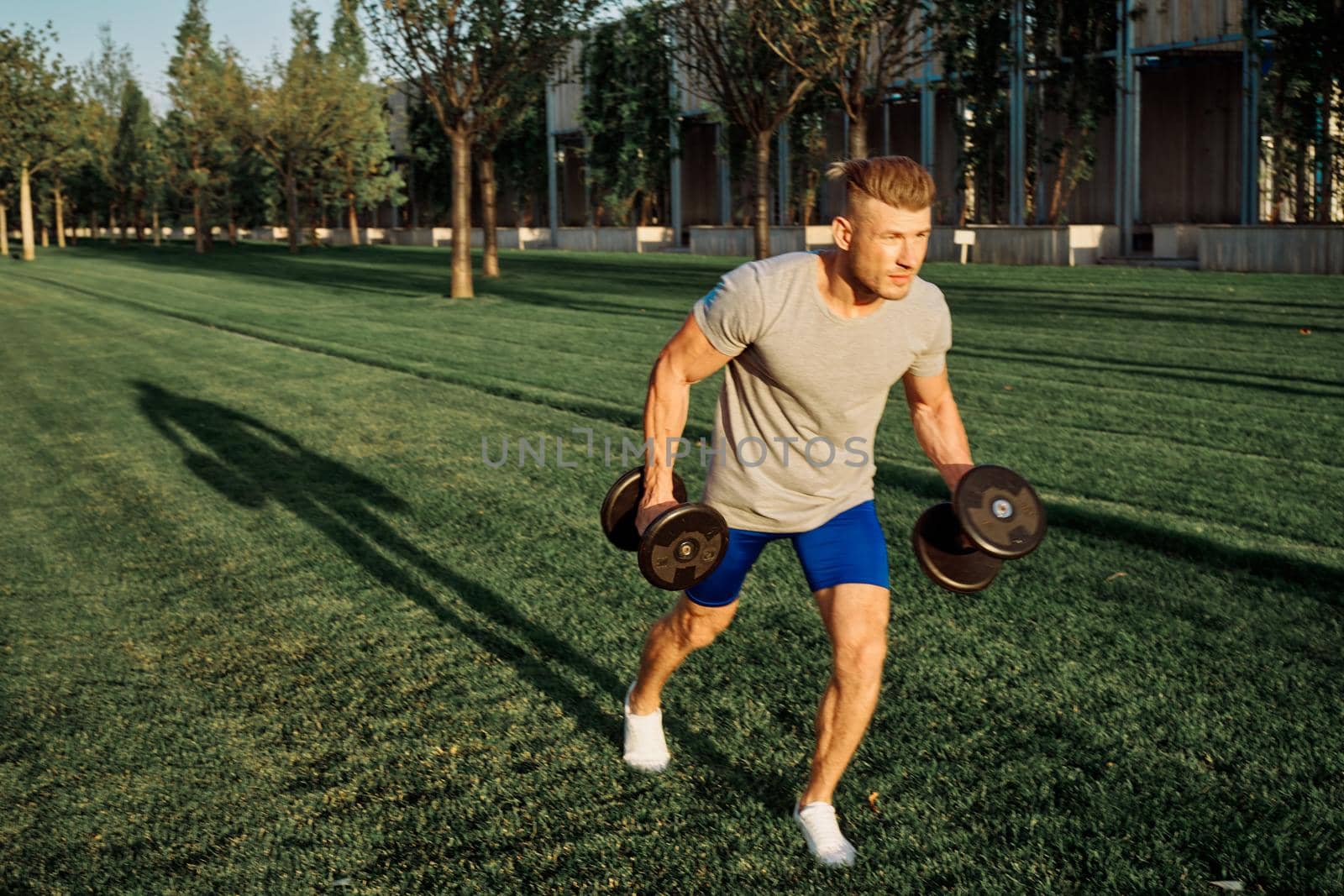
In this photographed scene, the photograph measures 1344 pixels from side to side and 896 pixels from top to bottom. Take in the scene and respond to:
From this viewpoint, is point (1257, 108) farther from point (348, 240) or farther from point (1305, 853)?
point (348, 240)

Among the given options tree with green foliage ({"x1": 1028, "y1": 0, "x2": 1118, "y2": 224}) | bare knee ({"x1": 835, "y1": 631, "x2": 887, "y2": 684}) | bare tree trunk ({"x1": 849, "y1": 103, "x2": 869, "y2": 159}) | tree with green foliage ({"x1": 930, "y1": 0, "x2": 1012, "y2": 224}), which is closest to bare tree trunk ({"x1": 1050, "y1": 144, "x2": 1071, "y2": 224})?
tree with green foliage ({"x1": 1028, "y1": 0, "x2": 1118, "y2": 224})

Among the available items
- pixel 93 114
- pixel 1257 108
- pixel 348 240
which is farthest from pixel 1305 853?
pixel 93 114

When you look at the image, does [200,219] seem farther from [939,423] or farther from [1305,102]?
[939,423]

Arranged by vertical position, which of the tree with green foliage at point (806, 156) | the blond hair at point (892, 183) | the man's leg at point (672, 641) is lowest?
the man's leg at point (672, 641)

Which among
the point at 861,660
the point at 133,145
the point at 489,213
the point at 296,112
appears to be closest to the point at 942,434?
the point at 861,660

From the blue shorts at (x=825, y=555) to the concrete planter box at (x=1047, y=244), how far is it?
2642 cm

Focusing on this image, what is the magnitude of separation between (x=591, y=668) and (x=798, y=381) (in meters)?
2.03

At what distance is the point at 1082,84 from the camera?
30.0 m

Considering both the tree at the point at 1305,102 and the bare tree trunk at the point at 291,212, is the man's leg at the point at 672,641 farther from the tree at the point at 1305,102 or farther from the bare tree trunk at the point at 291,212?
the bare tree trunk at the point at 291,212

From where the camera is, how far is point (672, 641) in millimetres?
4020

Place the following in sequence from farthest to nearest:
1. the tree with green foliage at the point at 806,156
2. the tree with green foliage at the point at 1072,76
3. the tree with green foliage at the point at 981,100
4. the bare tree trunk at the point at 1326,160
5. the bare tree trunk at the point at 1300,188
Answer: the tree with green foliage at the point at 806,156 → the tree with green foliage at the point at 981,100 → the tree with green foliage at the point at 1072,76 → the bare tree trunk at the point at 1300,188 → the bare tree trunk at the point at 1326,160

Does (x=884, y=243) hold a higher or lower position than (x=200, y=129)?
lower

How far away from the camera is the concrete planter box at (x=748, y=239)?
3619 cm

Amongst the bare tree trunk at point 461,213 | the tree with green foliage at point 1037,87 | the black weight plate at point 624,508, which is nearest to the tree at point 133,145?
the bare tree trunk at point 461,213
